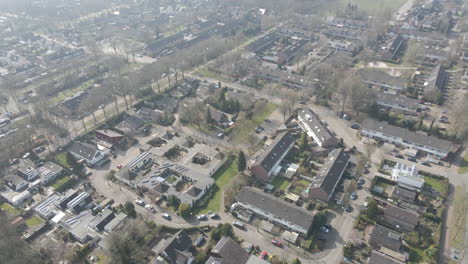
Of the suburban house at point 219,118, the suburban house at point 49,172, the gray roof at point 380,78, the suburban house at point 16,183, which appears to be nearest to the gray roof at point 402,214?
the suburban house at point 219,118

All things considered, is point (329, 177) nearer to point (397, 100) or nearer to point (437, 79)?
point (397, 100)

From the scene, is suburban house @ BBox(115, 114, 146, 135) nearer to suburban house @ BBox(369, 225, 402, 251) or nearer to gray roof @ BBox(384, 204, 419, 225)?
suburban house @ BBox(369, 225, 402, 251)

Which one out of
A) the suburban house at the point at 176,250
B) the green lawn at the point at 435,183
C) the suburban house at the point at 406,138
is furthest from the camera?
the suburban house at the point at 406,138

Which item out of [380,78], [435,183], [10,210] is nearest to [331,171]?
[435,183]

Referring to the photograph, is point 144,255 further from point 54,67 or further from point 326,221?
point 54,67

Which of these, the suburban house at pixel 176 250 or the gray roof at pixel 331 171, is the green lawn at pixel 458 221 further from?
the suburban house at pixel 176 250

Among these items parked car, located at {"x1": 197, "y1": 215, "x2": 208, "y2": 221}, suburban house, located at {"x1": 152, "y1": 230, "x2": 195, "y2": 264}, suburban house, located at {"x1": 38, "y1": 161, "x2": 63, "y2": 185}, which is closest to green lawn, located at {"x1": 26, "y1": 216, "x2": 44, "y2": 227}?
suburban house, located at {"x1": 38, "y1": 161, "x2": 63, "y2": 185}
